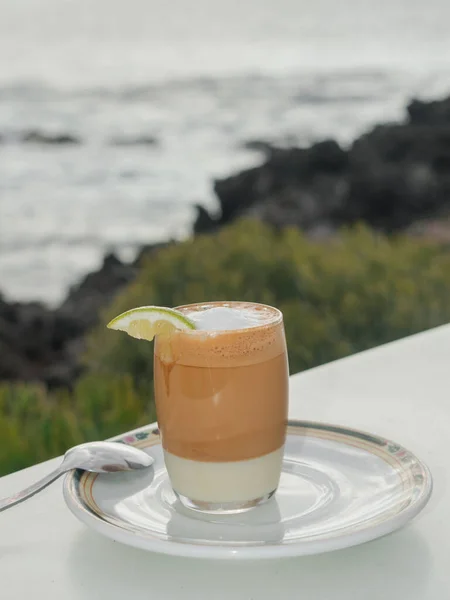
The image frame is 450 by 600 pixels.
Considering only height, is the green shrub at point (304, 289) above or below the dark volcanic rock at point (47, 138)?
below

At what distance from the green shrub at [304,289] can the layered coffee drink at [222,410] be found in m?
1.03

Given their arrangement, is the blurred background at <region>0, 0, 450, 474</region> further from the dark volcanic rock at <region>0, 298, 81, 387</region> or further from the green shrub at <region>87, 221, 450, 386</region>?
the green shrub at <region>87, 221, 450, 386</region>

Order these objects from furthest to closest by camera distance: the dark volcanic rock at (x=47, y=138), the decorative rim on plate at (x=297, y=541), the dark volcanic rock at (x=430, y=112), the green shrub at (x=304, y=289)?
the dark volcanic rock at (x=430, y=112) < the dark volcanic rock at (x=47, y=138) < the green shrub at (x=304, y=289) < the decorative rim on plate at (x=297, y=541)

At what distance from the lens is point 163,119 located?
2.42m

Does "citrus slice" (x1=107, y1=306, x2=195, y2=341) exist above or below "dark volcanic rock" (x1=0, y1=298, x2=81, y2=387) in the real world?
above

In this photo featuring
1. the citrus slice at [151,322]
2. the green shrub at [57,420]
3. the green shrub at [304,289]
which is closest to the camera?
the citrus slice at [151,322]

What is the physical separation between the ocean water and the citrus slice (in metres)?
1.70

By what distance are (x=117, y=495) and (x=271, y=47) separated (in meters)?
2.14

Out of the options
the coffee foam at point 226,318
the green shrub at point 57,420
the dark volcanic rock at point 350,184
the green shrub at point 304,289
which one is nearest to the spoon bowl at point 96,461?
the coffee foam at point 226,318

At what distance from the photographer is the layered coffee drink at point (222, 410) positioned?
0.58 meters

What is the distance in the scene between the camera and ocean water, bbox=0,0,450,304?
2338 mm

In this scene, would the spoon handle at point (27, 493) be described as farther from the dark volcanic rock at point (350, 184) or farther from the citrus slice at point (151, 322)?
the dark volcanic rock at point (350, 184)

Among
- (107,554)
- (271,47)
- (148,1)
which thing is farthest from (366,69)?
(107,554)

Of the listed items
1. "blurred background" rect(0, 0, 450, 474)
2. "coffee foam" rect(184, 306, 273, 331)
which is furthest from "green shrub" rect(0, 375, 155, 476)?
"blurred background" rect(0, 0, 450, 474)
